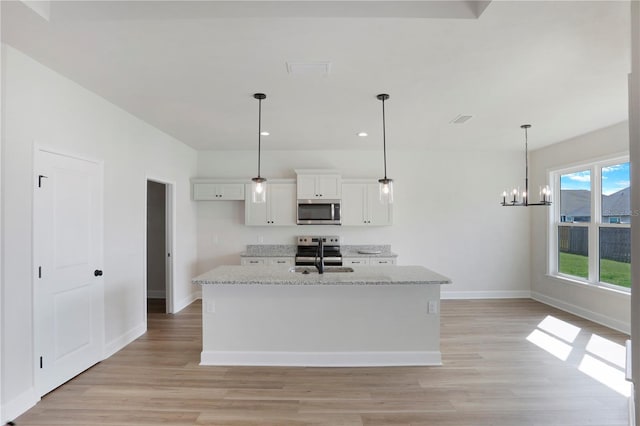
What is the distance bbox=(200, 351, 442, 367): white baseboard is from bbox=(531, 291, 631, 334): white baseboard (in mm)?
2814

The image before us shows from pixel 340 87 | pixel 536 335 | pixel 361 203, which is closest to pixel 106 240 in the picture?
pixel 340 87

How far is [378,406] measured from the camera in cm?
261

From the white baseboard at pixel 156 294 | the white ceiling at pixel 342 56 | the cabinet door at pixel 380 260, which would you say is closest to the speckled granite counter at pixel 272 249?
the cabinet door at pixel 380 260

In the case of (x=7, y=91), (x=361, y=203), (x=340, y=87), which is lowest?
(x=361, y=203)

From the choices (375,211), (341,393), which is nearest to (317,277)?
(341,393)

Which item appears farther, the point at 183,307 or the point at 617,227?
the point at 183,307

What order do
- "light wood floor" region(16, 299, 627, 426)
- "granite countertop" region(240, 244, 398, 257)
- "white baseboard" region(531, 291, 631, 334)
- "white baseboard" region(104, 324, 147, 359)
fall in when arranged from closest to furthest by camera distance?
"light wood floor" region(16, 299, 627, 426) < "white baseboard" region(104, 324, 147, 359) < "white baseboard" region(531, 291, 631, 334) < "granite countertop" region(240, 244, 398, 257)

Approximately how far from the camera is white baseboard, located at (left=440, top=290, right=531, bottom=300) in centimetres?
602

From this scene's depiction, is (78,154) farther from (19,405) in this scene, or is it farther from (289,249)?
(289,249)

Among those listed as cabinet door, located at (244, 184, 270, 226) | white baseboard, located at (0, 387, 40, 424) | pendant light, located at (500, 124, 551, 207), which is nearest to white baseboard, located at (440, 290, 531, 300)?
pendant light, located at (500, 124, 551, 207)

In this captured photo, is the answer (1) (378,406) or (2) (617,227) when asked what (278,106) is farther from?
(2) (617,227)

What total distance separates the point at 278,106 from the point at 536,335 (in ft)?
13.5

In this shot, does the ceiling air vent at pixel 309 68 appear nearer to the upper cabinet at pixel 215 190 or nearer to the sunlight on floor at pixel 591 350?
the upper cabinet at pixel 215 190

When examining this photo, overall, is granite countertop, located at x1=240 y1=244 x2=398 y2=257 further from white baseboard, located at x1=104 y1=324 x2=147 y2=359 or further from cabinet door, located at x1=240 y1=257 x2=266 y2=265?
white baseboard, located at x1=104 y1=324 x2=147 y2=359
